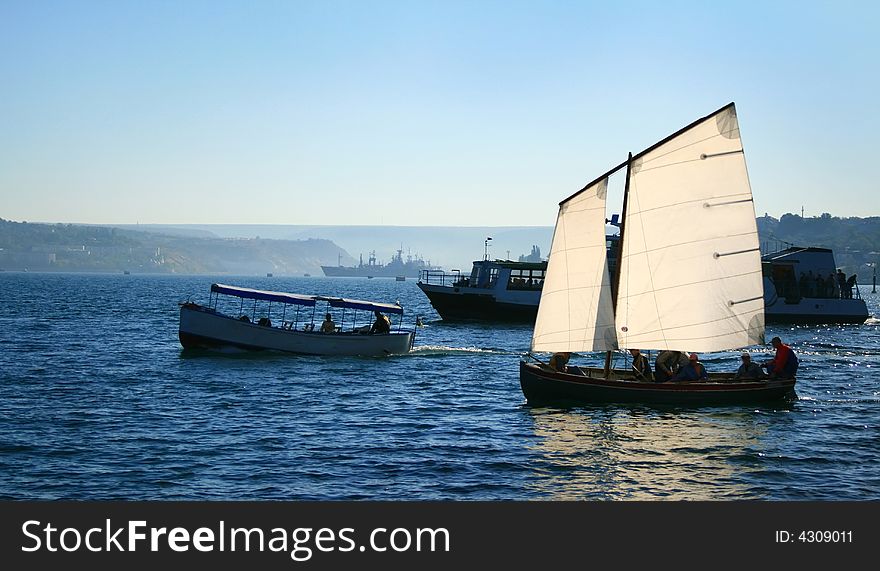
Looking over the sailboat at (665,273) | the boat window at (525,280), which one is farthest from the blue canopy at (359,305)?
the boat window at (525,280)

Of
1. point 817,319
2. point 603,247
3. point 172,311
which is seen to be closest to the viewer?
point 603,247

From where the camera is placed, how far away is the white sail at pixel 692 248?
35.9 m

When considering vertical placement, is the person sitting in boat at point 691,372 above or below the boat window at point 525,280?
below

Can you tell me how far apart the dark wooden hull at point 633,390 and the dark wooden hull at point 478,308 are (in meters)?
51.0

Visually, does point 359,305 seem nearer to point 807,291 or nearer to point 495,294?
point 495,294

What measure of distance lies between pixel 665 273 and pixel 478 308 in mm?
54003

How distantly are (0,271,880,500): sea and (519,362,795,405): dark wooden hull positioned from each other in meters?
0.48

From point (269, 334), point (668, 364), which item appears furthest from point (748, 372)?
point (269, 334)

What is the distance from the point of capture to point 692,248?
119 feet

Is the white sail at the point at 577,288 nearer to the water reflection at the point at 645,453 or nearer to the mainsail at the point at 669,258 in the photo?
the mainsail at the point at 669,258

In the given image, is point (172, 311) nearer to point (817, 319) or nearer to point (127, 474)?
point (817, 319)
